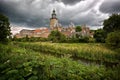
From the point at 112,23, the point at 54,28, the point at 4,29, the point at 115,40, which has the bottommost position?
the point at 115,40

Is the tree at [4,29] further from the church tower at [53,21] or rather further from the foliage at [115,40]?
the church tower at [53,21]

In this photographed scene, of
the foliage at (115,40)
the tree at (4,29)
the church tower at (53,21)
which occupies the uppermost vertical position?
the church tower at (53,21)

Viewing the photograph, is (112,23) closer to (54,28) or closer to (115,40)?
(115,40)

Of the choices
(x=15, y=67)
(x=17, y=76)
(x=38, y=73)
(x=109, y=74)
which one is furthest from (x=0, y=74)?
(x=109, y=74)

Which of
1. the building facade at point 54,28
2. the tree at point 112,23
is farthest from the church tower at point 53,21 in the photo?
the tree at point 112,23

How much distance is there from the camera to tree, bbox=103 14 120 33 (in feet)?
148

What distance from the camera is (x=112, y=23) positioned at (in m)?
45.5

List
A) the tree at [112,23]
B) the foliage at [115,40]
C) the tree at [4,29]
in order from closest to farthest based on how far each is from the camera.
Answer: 1. the foliage at [115,40]
2. the tree at [4,29]
3. the tree at [112,23]

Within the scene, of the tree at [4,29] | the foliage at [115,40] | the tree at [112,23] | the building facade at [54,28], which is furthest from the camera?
the building facade at [54,28]

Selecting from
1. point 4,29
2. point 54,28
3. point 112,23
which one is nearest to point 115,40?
point 112,23

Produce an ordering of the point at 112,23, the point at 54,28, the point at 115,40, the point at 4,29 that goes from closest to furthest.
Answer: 1. the point at 115,40
2. the point at 4,29
3. the point at 112,23
4. the point at 54,28

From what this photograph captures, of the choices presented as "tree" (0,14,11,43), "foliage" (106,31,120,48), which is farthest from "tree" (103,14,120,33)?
"tree" (0,14,11,43)

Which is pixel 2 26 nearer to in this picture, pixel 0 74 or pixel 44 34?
pixel 0 74

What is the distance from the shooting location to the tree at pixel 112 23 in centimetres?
4500
